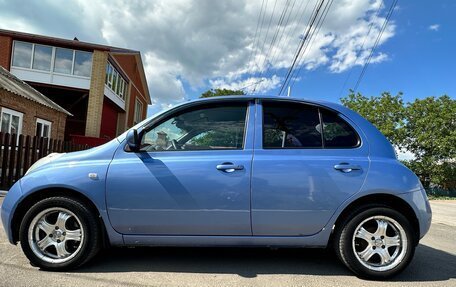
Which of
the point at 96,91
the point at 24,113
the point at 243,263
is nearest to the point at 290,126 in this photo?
the point at 243,263

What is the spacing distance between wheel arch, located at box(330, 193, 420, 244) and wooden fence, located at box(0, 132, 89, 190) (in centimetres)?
909

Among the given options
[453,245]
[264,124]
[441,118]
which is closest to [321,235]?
[264,124]

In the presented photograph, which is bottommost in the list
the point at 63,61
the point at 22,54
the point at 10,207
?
the point at 10,207

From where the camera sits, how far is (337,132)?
3850 mm

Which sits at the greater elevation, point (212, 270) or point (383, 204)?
point (383, 204)

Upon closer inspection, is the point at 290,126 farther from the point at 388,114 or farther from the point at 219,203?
the point at 388,114

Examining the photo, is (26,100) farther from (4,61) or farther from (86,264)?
(86,264)

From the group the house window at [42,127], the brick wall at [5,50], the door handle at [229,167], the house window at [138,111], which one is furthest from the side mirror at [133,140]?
the house window at [138,111]

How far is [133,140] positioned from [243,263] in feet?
5.98

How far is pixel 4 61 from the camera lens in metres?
21.1

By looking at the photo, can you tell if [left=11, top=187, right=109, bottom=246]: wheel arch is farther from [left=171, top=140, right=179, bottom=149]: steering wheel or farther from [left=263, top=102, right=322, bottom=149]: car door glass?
[left=263, top=102, right=322, bottom=149]: car door glass

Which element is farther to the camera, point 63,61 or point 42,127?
point 63,61

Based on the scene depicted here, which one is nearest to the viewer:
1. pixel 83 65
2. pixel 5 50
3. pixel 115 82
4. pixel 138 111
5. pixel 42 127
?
pixel 42 127

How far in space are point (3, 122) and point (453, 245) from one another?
15.9 m
